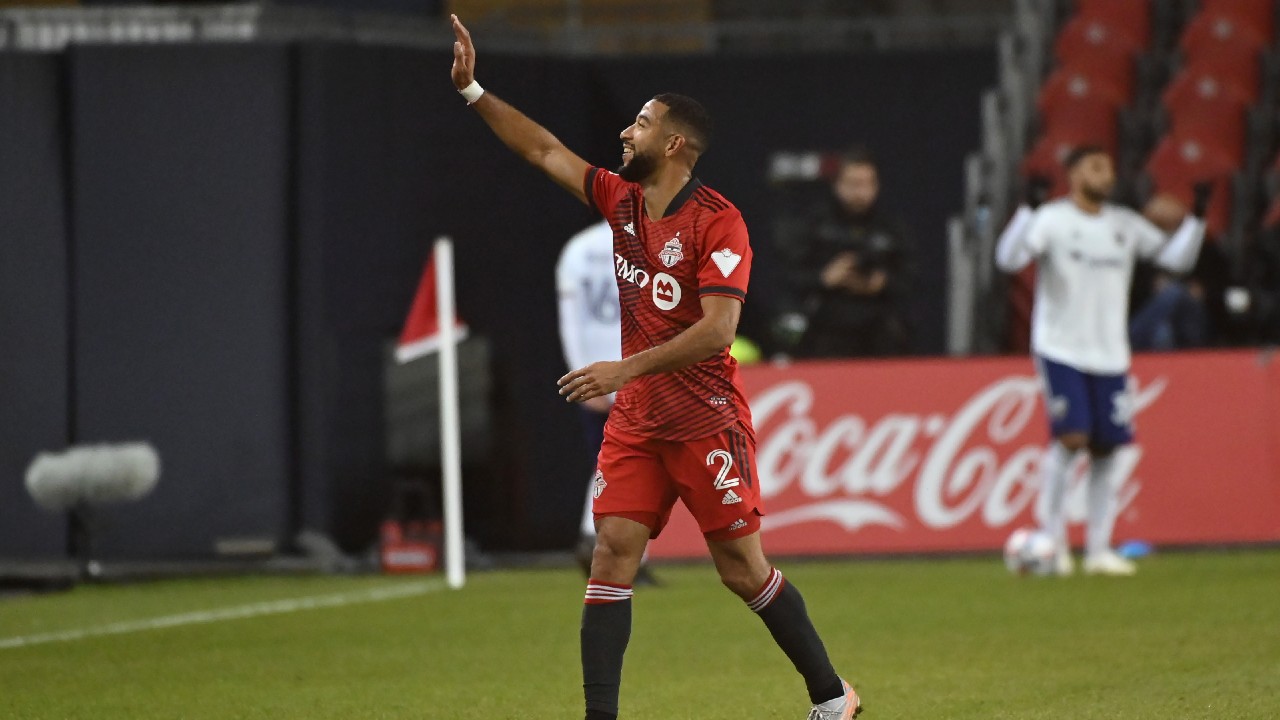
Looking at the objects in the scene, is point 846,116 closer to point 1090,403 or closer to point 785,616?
point 1090,403

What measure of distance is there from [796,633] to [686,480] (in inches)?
21.5

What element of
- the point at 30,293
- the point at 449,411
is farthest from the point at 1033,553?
the point at 30,293

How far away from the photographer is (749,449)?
18.9ft

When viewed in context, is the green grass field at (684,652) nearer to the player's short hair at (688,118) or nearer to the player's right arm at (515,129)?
the player's right arm at (515,129)

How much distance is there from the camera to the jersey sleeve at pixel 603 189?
5.86 metres

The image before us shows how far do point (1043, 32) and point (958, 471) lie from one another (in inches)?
235

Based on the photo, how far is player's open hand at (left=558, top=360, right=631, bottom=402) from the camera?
5.30 meters

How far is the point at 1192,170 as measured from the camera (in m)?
16.4

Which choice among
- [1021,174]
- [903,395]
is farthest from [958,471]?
[1021,174]

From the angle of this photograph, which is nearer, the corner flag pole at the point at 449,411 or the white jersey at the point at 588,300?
the white jersey at the point at 588,300

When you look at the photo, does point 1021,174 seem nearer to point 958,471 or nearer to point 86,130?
point 958,471

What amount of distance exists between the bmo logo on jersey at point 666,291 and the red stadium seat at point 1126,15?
1337cm

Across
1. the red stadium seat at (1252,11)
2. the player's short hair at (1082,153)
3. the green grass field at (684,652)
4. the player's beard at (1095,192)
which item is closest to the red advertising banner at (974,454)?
the green grass field at (684,652)

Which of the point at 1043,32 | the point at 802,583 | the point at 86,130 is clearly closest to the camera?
the point at 802,583
